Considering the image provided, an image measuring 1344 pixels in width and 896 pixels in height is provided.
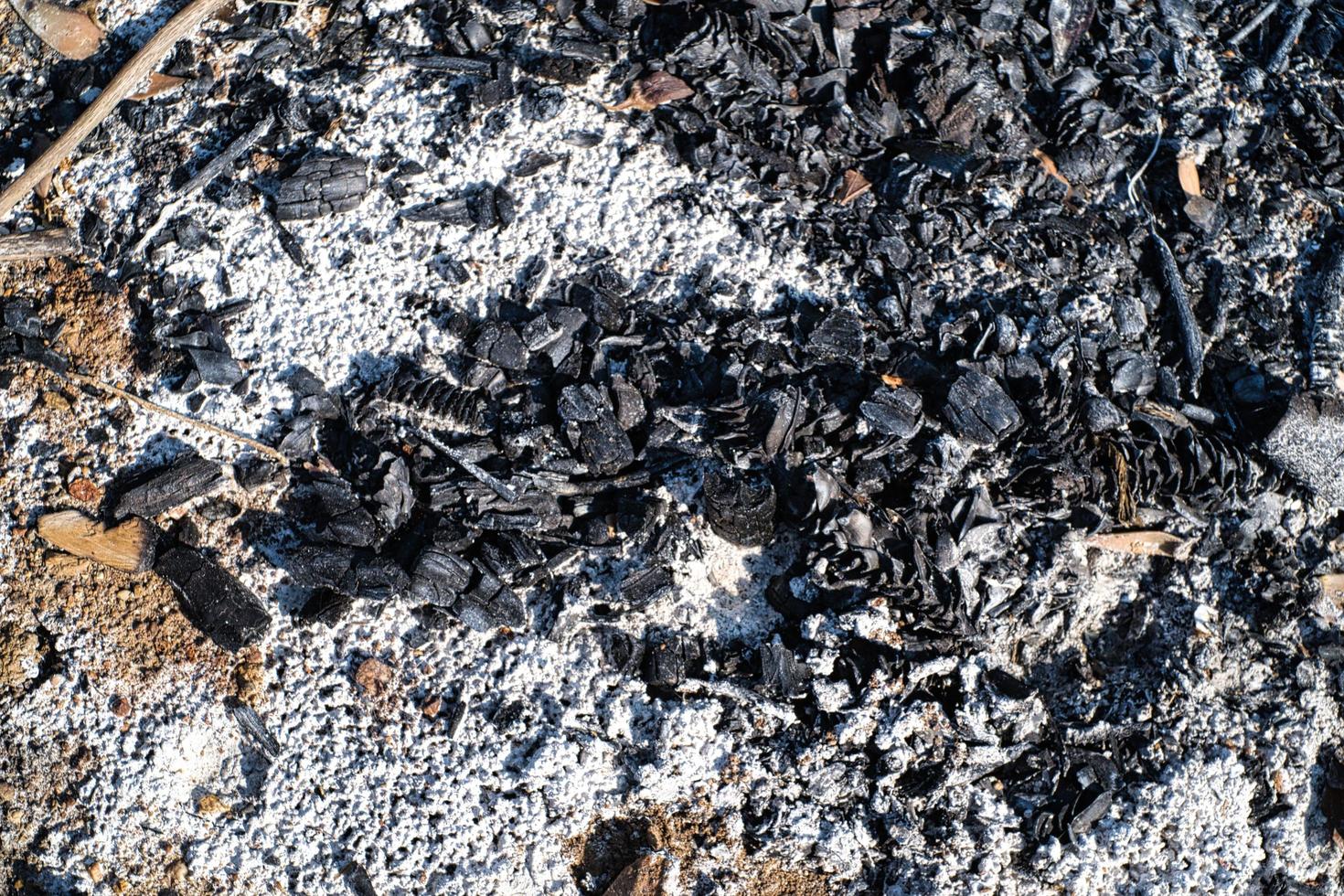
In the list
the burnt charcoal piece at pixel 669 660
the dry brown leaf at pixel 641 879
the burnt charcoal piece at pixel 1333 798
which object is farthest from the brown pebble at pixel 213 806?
the burnt charcoal piece at pixel 1333 798

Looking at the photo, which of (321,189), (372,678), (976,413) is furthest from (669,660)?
(321,189)

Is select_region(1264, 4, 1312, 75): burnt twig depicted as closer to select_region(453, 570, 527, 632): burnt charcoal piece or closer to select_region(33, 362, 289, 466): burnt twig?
select_region(453, 570, 527, 632): burnt charcoal piece

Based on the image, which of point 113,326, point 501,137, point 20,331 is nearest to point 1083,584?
point 501,137

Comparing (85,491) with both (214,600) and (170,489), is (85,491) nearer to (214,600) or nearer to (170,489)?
(170,489)

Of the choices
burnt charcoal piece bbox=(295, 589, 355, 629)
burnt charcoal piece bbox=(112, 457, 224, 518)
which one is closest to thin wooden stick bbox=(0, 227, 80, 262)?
burnt charcoal piece bbox=(112, 457, 224, 518)

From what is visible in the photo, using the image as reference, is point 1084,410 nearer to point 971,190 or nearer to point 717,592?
point 971,190

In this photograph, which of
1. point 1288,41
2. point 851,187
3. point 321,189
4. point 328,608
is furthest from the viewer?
point 1288,41

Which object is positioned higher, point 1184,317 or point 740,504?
point 1184,317
